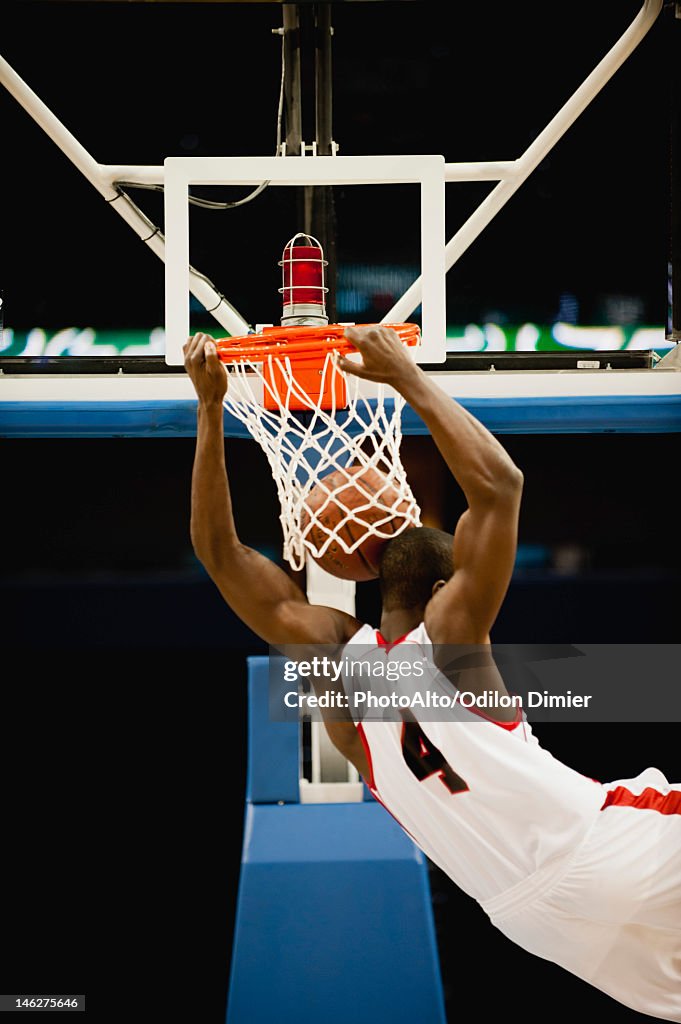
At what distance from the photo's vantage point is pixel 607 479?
5.06 metres

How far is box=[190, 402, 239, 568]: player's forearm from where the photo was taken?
214cm

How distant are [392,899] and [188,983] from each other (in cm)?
153

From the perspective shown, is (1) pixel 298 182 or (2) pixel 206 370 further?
(1) pixel 298 182

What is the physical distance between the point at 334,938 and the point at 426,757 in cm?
166

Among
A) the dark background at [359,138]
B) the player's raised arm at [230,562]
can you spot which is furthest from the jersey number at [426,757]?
the dark background at [359,138]

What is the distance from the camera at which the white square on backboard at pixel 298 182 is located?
265 cm

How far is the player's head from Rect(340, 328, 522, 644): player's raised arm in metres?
0.20

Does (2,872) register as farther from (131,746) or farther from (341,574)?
(341,574)

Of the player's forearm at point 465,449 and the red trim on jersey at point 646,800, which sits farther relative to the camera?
the red trim on jersey at point 646,800

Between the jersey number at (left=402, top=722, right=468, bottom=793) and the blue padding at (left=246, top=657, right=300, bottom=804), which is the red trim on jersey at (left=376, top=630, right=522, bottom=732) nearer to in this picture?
the jersey number at (left=402, top=722, right=468, bottom=793)

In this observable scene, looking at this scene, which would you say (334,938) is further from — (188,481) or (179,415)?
(188,481)

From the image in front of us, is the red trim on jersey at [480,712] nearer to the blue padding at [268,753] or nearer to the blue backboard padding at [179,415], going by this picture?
the blue backboard padding at [179,415]

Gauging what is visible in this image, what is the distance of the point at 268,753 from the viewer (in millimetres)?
3916

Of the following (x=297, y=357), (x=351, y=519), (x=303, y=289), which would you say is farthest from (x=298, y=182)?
(x=351, y=519)
